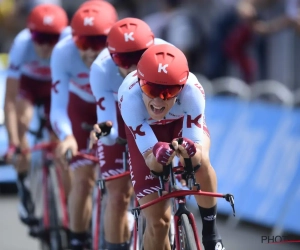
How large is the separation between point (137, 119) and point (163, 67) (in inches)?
18.3

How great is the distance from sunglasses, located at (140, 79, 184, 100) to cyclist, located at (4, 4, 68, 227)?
124 inches

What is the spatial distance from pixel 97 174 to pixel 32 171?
5.15 feet

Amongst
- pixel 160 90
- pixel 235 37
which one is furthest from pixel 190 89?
pixel 235 37

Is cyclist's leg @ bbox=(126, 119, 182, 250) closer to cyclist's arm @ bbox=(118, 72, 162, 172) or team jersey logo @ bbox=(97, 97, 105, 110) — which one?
cyclist's arm @ bbox=(118, 72, 162, 172)

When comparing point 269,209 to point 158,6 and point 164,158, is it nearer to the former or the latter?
point 164,158

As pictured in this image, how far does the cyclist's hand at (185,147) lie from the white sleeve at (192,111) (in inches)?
15.0

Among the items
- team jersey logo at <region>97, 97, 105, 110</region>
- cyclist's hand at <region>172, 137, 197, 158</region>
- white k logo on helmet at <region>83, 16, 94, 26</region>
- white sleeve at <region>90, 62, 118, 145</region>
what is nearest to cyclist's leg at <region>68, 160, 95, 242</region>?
white sleeve at <region>90, 62, 118, 145</region>

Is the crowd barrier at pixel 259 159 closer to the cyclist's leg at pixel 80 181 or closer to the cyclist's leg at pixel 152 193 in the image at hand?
the cyclist's leg at pixel 80 181

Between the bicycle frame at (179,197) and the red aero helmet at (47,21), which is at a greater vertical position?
the red aero helmet at (47,21)

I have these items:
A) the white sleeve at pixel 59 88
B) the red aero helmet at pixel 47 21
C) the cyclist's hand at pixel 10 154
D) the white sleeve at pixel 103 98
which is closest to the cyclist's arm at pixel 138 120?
the white sleeve at pixel 103 98

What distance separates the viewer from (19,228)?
12047mm

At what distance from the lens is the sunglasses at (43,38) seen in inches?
388

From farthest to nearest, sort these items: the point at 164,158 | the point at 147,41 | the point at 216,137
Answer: the point at 216,137 < the point at 147,41 < the point at 164,158

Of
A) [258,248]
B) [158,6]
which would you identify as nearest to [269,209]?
[258,248]
